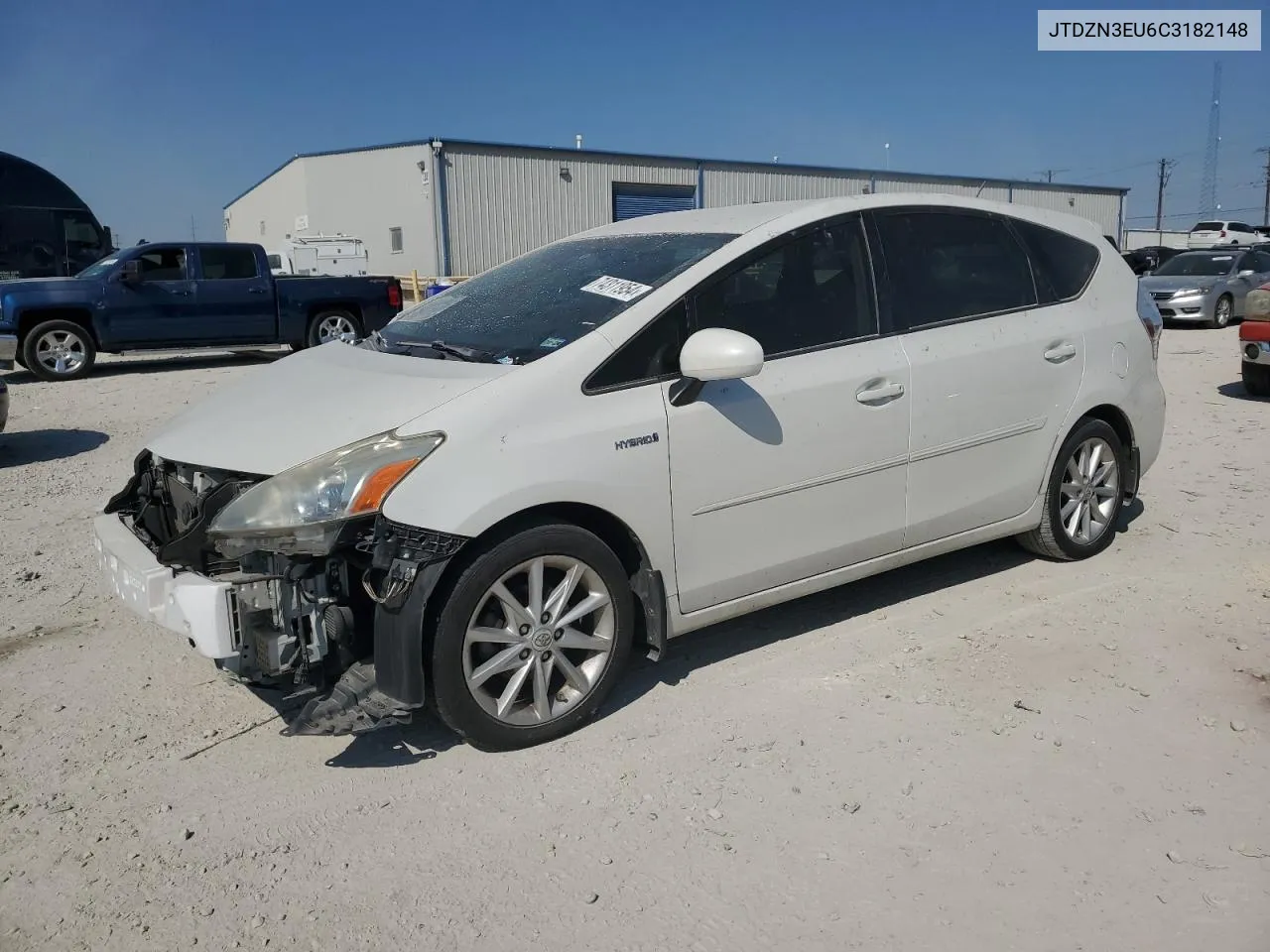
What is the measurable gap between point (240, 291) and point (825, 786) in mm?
13370

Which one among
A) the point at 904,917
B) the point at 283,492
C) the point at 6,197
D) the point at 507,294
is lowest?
the point at 904,917

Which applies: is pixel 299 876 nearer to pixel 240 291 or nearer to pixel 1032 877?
pixel 1032 877

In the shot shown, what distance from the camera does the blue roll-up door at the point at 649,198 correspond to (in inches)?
1484

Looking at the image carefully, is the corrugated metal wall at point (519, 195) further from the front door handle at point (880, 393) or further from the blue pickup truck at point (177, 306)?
the front door handle at point (880, 393)

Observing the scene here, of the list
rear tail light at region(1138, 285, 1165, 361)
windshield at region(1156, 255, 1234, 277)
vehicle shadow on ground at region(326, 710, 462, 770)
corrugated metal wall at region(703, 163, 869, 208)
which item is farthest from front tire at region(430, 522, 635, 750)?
corrugated metal wall at region(703, 163, 869, 208)

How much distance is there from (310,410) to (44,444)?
21.8ft

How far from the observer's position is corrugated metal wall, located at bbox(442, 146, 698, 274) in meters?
34.0

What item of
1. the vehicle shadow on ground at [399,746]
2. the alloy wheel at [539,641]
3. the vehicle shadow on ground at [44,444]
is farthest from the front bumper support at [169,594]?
the vehicle shadow on ground at [44,444]

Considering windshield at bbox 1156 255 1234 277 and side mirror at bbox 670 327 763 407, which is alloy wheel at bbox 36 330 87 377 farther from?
windshield at bbox 1156 255 1234 277

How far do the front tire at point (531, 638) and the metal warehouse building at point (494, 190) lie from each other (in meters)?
29.8

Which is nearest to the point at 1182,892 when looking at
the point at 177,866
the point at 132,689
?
the point at 177,866

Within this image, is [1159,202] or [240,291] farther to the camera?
[1159,202]

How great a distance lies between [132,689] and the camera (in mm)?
→ 4145

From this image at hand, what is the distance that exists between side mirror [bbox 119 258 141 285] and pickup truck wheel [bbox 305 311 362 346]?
2316 mm
